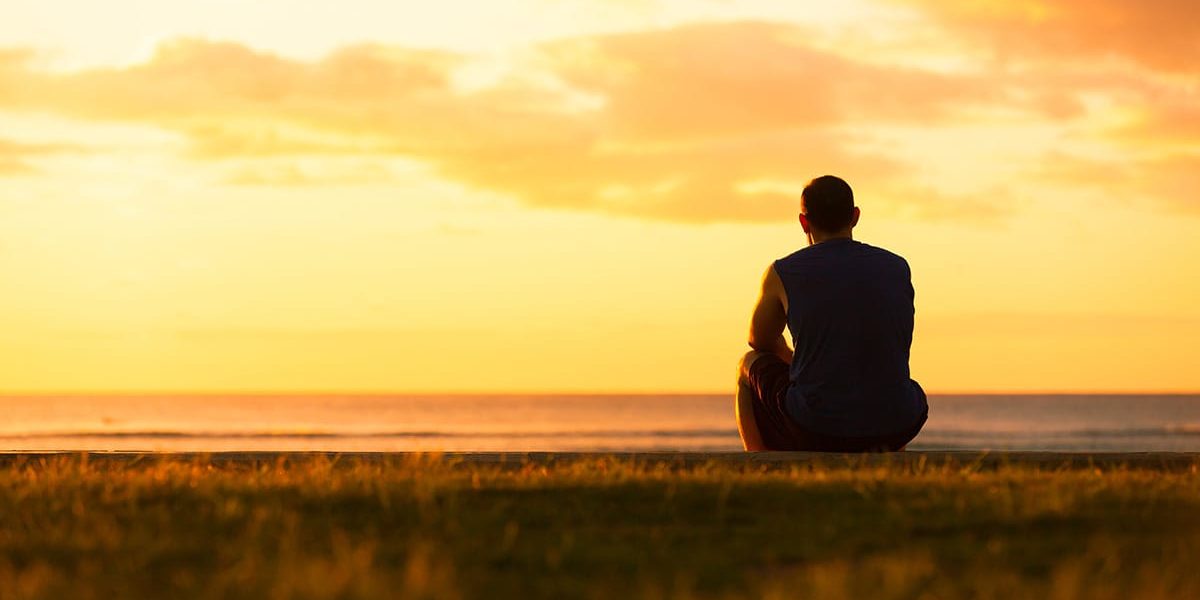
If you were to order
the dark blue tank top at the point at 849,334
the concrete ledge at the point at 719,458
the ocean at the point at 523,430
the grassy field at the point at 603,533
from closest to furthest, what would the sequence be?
the grassy field at the point at 603,533
the dark blue tank top at the point at 849,334
the concrete ledge at the point at 719,458
the ocean at the point at 523,430

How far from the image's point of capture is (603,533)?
412 cm

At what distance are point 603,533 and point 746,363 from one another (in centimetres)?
275

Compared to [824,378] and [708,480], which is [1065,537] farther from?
[824,378]

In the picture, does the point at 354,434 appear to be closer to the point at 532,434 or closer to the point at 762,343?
the point at 532,434

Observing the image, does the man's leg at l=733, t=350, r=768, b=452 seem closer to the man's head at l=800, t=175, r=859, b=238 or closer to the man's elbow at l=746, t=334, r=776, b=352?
the man's elbow at l=746, t=334, r=776, b=352

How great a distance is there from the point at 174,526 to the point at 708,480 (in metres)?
2.11

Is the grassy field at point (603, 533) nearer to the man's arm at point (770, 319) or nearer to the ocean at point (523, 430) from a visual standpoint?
the man's arm at point (770, 319)

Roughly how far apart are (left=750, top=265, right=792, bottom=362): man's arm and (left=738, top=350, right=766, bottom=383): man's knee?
4 cm

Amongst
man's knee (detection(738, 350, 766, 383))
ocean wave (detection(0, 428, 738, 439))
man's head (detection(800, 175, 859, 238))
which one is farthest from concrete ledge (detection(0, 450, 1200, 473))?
ocean wave (detection(0, 428, 738, 439))

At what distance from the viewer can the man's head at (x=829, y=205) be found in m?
6.34

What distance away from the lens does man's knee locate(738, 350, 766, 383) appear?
22.0 ft

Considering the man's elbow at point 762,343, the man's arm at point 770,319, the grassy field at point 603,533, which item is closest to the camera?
the grassy field at point 603,533

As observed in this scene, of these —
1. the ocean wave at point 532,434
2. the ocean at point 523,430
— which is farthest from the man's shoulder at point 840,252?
the ocean wave at point 532,434

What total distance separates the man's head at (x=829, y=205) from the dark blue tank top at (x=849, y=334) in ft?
0.48
